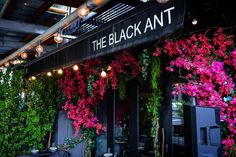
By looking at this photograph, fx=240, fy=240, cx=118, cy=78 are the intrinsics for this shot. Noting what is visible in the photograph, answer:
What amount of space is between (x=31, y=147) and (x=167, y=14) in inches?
224

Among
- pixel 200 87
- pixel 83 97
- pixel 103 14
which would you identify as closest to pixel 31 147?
pixel 83 97

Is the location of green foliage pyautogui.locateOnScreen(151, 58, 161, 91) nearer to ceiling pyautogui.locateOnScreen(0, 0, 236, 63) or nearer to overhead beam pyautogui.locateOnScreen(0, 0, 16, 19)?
ceiling pyautogui.locateOnScreen(0, 0, 236, 63)

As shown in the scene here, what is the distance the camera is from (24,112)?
6.43 metres

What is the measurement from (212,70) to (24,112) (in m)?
4.92

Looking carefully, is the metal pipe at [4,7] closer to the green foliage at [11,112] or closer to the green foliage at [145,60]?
the green foliage at [11,112]

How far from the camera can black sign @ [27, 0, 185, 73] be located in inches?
81.2

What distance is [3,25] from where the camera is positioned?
17.4ft

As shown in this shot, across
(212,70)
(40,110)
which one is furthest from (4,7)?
(212,70)

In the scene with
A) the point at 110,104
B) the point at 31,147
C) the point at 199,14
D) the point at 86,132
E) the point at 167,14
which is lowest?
the point at 31,147

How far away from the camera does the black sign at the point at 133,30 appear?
206cm

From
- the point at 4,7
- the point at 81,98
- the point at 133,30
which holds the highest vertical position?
the point at 4,7

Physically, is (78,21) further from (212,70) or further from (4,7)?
(212,70)

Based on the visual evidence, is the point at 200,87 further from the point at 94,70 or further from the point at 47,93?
the point at 47,93

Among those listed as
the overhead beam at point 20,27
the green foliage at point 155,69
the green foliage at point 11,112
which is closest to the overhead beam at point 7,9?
the overhead beam at point 20,27
